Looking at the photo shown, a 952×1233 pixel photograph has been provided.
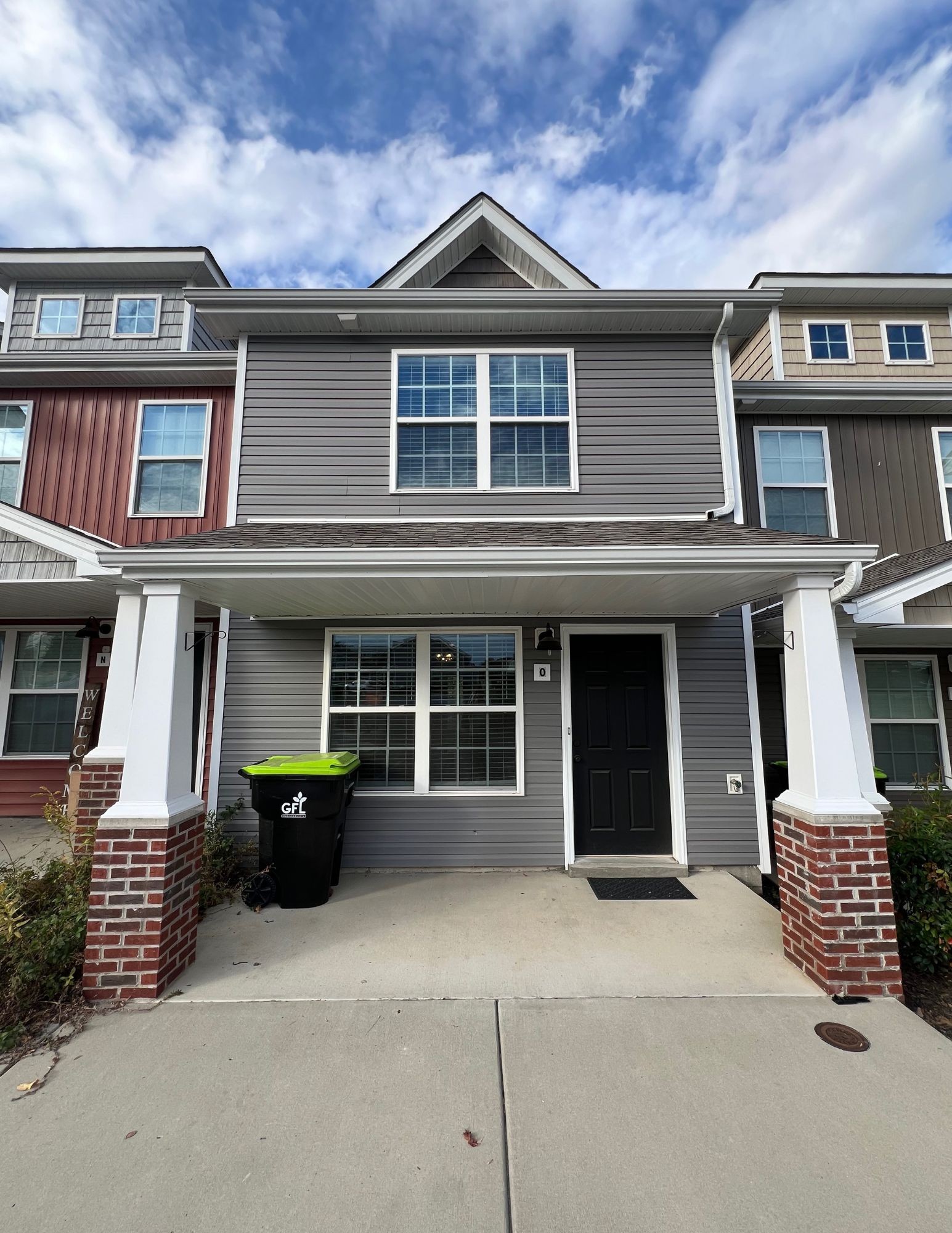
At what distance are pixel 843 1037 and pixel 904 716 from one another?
467cm

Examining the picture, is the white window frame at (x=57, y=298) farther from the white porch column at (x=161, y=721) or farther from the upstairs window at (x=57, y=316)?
the white porch column at (x=161, y=721)

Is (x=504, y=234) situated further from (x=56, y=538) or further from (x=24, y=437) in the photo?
(x=24, y=437)

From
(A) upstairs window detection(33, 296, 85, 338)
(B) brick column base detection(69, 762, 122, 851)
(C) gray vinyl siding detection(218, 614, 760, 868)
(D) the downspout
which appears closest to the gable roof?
(D) the downspout

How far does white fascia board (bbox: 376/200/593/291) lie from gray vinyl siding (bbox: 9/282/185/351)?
4926 mm

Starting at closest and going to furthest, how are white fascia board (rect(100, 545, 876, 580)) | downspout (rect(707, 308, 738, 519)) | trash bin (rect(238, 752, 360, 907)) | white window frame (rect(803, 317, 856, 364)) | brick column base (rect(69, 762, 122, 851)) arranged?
white fascia board (rect(100, 545, 876, 580)) < trash bin (rect(238, 752, 360, 907)) < brick column base (rect(69, 762, 122, 851)) < downspout (rect(707, 308, 738, 519)) < white window frame (rect(803, 317, 856, 364))

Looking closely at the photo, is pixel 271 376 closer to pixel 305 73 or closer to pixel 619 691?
pixel 619 691

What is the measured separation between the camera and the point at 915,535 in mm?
6203

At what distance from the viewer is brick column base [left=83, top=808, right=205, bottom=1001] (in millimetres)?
2969

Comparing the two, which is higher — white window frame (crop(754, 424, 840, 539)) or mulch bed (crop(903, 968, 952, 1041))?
white window frame (crop(754, 424, 840, 539))

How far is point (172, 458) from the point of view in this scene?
621 cm

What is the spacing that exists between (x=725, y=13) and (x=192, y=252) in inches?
313

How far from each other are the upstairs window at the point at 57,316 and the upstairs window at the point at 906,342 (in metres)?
13.1

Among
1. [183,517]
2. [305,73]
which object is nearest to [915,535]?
[183,517]

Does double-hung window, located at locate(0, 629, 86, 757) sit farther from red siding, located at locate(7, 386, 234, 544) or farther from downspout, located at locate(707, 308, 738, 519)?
downspout, located at locate(707, 308, 738, 519)
